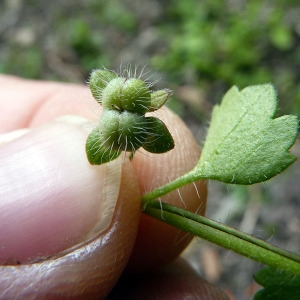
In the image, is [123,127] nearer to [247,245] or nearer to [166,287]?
[247,245]

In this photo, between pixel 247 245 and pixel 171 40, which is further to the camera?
pixel 171 40

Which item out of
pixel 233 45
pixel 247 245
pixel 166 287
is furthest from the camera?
pixel 233 45

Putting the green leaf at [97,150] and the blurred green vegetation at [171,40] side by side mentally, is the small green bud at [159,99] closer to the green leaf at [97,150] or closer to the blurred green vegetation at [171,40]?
the green leaf at [97,150]

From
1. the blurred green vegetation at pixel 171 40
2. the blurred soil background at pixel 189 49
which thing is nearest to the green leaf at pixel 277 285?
the blurred soil background at pixel 189 49

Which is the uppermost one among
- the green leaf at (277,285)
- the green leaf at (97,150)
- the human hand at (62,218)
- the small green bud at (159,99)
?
the small green bud at (159,99)

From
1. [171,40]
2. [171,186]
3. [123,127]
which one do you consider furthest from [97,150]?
[171,40]

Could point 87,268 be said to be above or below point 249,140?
below
